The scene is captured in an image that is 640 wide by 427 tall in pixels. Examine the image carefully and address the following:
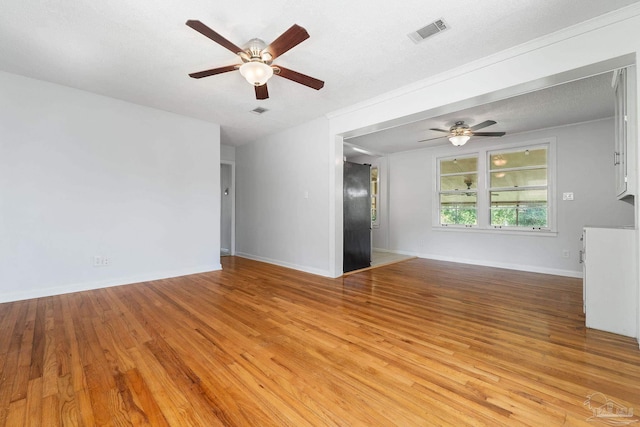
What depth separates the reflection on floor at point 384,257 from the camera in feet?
18.9

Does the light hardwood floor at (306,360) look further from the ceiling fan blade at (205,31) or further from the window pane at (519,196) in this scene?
the ceiling fan blade at (205,31)

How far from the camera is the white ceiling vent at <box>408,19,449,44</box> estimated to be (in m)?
2.30

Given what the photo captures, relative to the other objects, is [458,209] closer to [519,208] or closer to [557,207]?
[519,208]

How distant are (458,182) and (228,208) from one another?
18.3 feet

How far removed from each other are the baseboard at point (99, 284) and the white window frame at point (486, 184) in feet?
16.9

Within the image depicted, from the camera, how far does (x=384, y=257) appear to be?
638 cm

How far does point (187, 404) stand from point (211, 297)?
1.99 meters

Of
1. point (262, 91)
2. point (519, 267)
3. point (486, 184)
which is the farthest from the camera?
point (486, 184)

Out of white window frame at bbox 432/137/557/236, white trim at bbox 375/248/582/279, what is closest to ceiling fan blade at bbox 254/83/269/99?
white window frame at bbox 432/137/557/236

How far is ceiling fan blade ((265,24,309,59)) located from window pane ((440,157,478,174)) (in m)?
5.02

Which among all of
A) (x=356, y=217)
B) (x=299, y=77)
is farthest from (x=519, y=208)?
(x=299, y=77)

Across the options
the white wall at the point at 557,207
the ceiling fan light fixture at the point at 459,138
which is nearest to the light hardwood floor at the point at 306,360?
the white wall at the point at 557,207

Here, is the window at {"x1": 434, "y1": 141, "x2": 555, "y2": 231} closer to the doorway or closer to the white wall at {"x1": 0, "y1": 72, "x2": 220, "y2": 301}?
the doorway

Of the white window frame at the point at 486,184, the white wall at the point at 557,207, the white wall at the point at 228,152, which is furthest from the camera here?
the white wall at the point at 228,152
